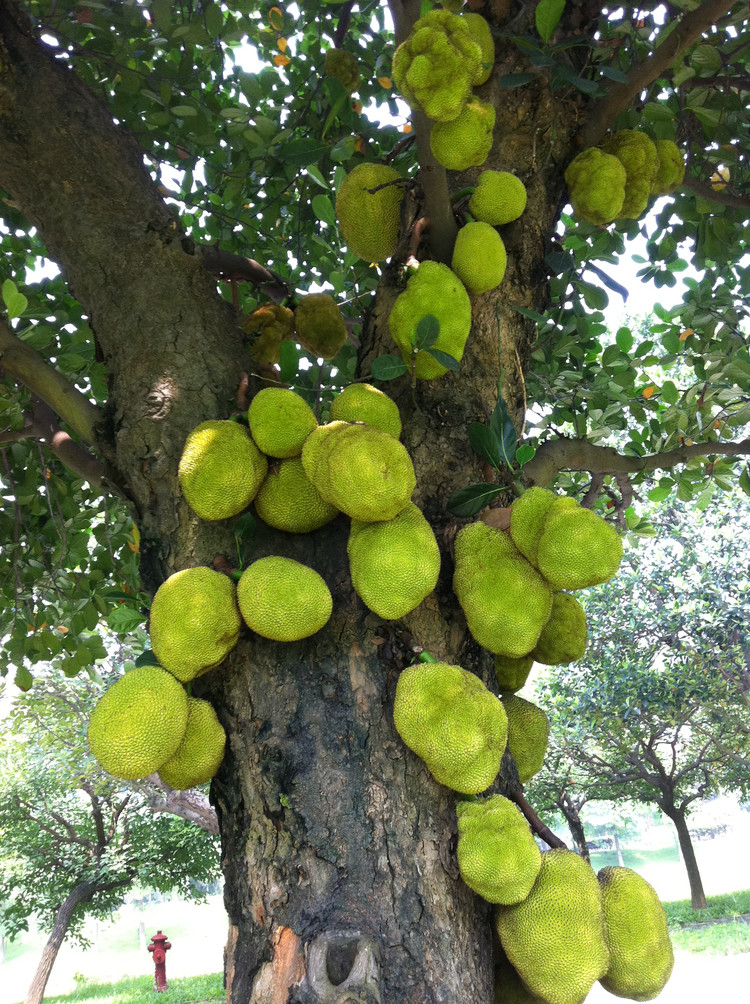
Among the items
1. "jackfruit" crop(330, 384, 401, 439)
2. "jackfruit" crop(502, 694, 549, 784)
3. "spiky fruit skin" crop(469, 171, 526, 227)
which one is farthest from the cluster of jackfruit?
"jackfruit" crop(502, 694, 549, 784)

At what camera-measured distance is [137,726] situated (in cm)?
102

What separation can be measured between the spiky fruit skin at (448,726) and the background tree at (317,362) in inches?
1.6

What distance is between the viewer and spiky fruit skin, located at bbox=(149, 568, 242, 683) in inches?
41.7

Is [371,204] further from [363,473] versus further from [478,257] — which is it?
[363,473]

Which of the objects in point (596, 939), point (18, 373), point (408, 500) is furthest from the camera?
point (18, 373)

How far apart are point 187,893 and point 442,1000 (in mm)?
11483

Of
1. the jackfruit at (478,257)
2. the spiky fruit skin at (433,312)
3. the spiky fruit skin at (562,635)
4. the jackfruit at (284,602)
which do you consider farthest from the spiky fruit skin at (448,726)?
the jackfruit at (478,257)

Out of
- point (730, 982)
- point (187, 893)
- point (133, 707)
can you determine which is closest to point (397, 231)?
point (133, 707)

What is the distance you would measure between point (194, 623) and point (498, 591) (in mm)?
451

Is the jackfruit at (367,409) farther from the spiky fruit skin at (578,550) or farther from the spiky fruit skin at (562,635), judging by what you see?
the spiky fruit skin at (562,635)

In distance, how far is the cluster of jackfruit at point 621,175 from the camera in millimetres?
1577

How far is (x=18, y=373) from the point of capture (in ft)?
4.70

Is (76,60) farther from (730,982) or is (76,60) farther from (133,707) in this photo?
(730,982)

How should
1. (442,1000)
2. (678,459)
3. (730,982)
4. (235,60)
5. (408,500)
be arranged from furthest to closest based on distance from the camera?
1. (730,982)
2. (235,60)
3. (678,459)
4. (408,500)
5. (442,1000)
